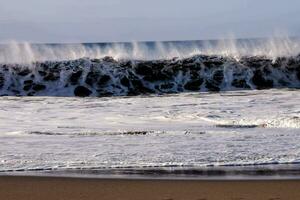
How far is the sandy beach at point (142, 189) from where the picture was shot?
512 cm

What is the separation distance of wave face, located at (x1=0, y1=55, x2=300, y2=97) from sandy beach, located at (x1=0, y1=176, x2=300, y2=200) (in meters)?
13.0

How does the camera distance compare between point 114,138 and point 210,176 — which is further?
point 114,138

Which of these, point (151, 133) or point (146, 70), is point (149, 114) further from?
point (146, 70)

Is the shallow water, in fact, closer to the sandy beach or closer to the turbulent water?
the turbulent water

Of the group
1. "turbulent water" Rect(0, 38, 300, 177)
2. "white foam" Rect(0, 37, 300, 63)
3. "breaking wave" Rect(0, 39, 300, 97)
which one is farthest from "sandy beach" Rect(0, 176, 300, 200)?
"white foam" Rect(0, 37, 300, 63)

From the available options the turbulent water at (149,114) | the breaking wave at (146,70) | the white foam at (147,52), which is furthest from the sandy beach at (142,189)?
the white foam at (147,52)

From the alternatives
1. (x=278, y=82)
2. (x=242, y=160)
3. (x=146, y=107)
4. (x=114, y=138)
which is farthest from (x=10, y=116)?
(x=278, y=82)

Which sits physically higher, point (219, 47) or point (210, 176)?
point (219, 47)

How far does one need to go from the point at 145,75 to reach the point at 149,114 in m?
9.20

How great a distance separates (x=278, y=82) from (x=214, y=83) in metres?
2.25

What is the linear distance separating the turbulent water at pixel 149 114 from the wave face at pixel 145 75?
0.04m

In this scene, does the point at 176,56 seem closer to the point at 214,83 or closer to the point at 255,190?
the point at 214,83

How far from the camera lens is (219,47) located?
986 inches

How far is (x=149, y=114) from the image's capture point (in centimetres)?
1216
